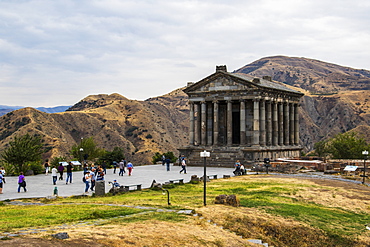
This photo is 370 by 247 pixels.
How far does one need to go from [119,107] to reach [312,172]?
117 m

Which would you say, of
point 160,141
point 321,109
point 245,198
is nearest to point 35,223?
point 245,198

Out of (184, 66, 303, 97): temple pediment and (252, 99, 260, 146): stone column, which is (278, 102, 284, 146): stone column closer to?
(184, 66, 303, 97): temple pediment

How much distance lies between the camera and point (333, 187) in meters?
30.9

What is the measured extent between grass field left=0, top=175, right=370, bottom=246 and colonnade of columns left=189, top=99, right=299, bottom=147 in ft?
86.8

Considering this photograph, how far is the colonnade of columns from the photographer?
176ft

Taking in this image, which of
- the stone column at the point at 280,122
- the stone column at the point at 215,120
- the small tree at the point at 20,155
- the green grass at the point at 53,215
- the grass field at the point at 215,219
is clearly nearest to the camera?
the grass field at the point at 215,219

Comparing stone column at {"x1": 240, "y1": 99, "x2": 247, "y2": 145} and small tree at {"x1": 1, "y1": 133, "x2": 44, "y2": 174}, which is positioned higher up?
stone column at {"x1": 240, "y1": 99, "x2": 247, "y2": 145}

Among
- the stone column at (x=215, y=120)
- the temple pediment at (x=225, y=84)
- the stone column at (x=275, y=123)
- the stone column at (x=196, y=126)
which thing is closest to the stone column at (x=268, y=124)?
the stone column at (x=275, y=123)

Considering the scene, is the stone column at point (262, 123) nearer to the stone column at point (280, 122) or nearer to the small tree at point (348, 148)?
the stone column at point (280, 122)

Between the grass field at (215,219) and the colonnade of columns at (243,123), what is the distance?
26.5m

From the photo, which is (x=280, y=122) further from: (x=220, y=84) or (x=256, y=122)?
(x=220, y=84)

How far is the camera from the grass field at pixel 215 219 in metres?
14.1

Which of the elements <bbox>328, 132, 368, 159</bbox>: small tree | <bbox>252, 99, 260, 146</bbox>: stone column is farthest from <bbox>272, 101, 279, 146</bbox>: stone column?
<bbox>328, 132, 368, 159</bbox>: small tree

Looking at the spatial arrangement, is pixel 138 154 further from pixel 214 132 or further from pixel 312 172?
pixel 312 172
